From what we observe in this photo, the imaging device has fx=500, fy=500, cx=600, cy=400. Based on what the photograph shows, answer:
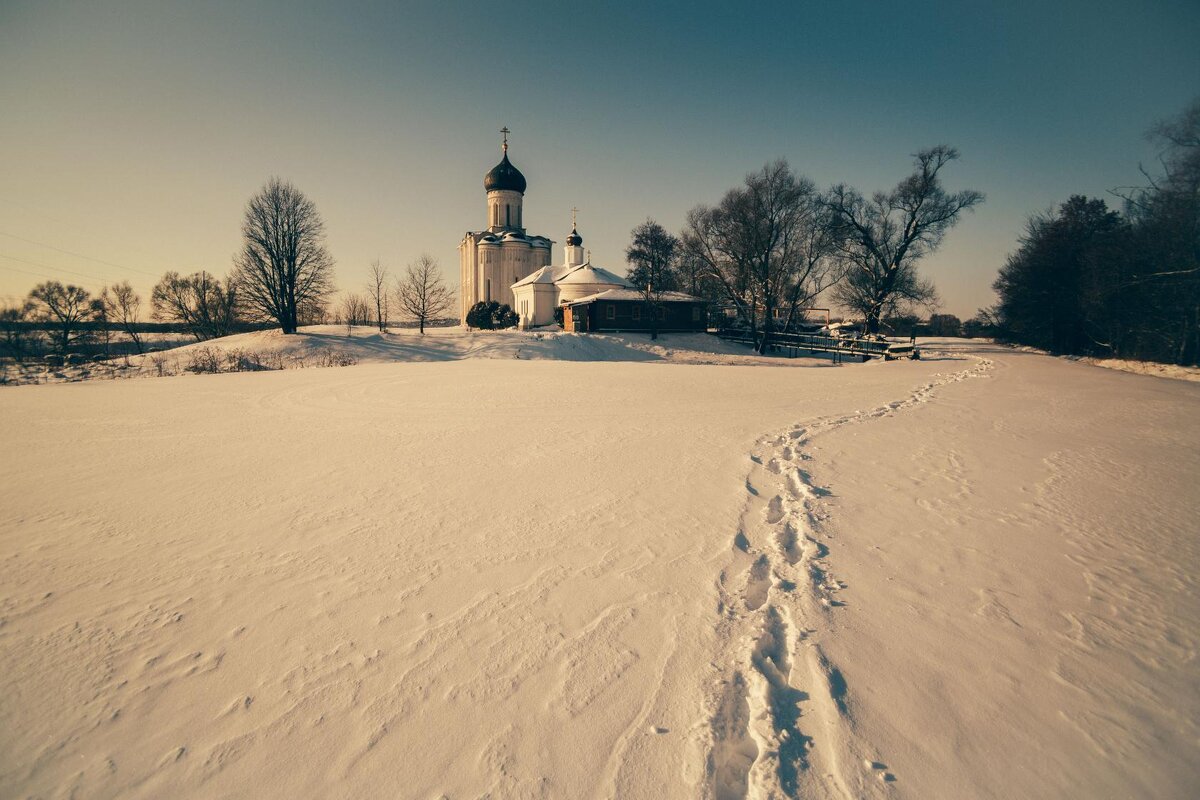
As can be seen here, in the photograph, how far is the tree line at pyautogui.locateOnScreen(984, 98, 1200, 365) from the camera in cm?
1847

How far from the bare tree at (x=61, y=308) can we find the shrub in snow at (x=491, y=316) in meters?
27.0

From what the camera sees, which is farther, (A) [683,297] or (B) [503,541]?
(A) [683,297]

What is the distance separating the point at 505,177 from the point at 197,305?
31515mm

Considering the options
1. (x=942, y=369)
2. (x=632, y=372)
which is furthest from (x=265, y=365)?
(x=942, y=369)

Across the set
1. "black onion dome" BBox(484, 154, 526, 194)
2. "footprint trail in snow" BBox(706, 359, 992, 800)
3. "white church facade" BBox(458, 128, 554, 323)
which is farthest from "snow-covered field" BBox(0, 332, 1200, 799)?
"black onion dome" BBox(484, 154, 526, 194)

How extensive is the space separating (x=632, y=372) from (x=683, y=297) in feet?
74.6

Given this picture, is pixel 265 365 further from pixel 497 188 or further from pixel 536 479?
pixel 497 188

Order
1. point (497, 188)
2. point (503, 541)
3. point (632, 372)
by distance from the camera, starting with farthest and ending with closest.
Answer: point (497, 188) < point (632, 372) < point (503, 541)

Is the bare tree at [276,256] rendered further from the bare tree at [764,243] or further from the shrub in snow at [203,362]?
the bare tree at [764,243]

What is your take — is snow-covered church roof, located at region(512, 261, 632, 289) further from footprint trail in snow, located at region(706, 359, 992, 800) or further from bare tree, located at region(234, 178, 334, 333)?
footprint trail in snow, located at region(706, 359, 992, 800)

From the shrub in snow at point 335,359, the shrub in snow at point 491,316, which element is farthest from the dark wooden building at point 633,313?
the shrub in snow at point 335,359

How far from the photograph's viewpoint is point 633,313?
3862 cm

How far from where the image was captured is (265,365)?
84.6 feet

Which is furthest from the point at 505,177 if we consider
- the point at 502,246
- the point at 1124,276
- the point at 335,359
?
the point at 1124,276
